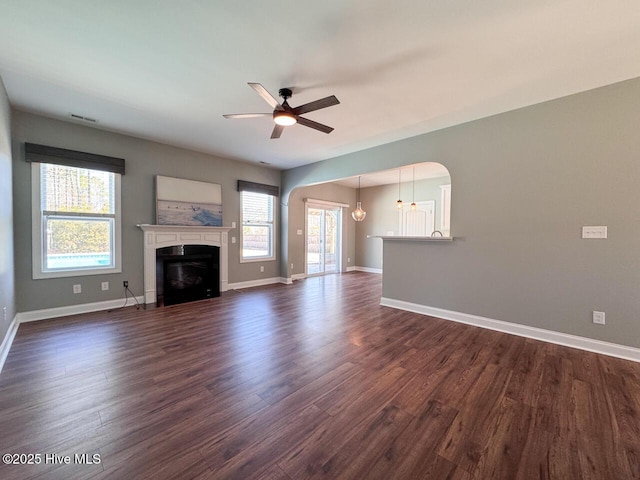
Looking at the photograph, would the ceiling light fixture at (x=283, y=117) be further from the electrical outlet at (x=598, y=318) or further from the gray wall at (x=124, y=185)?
the electrical outlet at (x=598, y=318)

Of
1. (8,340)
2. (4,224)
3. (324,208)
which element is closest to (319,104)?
(4,224)

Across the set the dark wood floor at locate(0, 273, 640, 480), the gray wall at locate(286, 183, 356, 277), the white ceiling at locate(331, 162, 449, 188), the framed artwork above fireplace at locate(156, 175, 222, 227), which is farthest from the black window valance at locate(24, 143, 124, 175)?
the white ceiling at locate(331, 162, 449, 188)

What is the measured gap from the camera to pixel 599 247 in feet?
9.21

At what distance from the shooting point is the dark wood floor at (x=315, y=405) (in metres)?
1.43

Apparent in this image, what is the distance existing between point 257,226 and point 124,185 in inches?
106

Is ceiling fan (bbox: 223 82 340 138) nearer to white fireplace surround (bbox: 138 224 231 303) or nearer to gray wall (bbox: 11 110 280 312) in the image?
gray wall (bbox: 11 110 280 312)

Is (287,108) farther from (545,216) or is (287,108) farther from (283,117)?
(545,216)

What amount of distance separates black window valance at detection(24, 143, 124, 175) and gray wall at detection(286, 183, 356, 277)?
3.52 meters

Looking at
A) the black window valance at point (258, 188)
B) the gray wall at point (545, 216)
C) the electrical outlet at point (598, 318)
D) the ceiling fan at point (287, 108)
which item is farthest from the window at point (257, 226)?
the electrical outlet at point (598, 318)

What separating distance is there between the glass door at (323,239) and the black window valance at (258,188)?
49.5 inches

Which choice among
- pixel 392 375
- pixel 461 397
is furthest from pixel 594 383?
pixel 392 375

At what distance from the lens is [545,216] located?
10.2 feet

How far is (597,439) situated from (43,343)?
492cm

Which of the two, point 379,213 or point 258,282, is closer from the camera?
point 258,282
